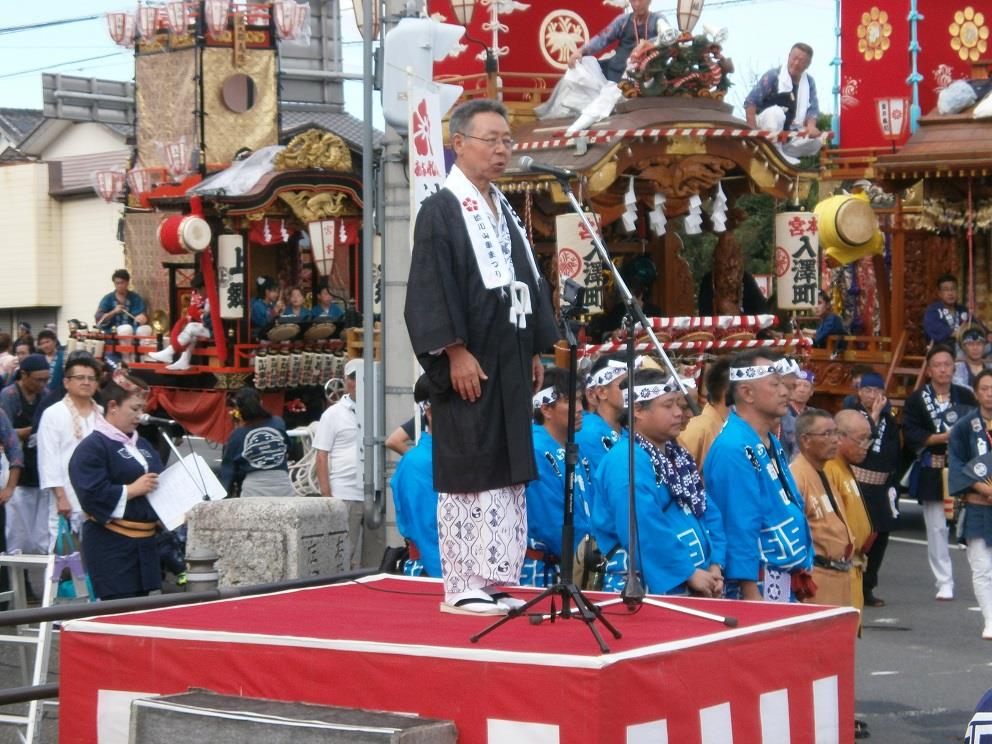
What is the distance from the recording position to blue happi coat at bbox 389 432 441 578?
6840mm

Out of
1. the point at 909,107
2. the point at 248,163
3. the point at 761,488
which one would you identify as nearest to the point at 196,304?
the point at 248,163

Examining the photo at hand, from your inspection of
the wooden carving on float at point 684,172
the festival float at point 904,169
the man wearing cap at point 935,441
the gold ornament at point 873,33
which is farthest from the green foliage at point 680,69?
the gold ornament at point 873,33

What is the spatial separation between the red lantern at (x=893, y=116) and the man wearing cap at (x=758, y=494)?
11.3m

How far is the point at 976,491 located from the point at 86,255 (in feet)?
98.2

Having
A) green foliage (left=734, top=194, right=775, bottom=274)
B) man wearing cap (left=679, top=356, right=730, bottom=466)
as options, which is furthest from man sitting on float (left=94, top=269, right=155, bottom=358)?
man wearing cap (left=679, top=356, right=730, bottom=466)

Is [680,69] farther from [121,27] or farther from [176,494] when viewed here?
[121,27]

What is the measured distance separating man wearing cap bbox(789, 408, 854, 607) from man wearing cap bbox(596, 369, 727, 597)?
92 centimetres

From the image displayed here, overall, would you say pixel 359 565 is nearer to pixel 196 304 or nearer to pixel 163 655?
pixel 163 655

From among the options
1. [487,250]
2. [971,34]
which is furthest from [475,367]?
A: [971,34]

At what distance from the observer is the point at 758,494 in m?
6.45

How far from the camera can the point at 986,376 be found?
10117 mm

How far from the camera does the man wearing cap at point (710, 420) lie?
7777mm

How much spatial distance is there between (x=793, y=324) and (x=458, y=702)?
1124 centimetres

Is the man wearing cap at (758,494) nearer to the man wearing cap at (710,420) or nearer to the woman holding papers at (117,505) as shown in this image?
the man wearing cap at (710,420)
